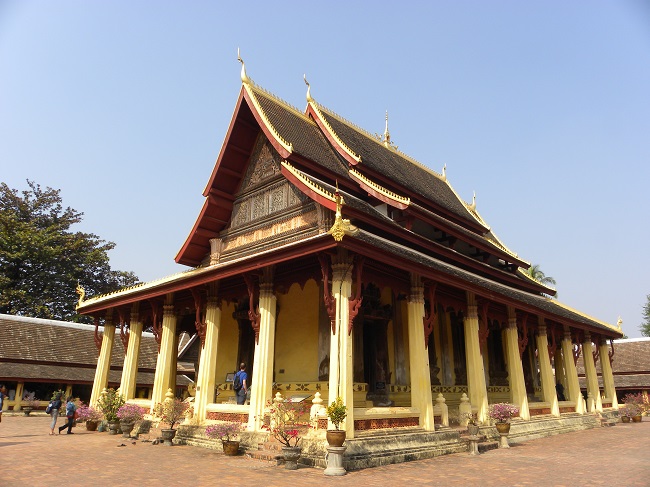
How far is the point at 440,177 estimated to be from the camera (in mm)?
24875

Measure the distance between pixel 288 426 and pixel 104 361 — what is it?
11655mm

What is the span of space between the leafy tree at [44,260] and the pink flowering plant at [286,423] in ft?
108

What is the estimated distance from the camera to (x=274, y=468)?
8781 millimetres

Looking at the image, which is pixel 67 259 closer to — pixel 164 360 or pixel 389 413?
pixel 164 360

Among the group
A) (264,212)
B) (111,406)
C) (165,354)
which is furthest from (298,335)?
(111,406)

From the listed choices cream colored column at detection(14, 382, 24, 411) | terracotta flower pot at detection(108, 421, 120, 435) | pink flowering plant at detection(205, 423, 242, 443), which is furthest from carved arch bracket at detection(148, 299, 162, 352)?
cream colored column at detection(14, 382, 24, 411)

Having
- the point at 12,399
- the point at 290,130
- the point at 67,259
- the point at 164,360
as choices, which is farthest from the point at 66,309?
the point at 290,130

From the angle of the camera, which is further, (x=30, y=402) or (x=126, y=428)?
(x=30, y=402)

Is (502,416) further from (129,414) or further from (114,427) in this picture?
(114,427)

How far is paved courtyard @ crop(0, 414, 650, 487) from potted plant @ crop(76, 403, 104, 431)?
302 centimetres

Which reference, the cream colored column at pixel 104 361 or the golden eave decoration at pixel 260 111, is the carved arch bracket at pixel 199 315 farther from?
the cream colored column at pixel 104 361

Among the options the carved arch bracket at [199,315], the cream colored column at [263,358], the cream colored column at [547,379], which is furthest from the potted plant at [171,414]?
the cream colored column at [547,379]

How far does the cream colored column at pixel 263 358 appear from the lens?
1076cm

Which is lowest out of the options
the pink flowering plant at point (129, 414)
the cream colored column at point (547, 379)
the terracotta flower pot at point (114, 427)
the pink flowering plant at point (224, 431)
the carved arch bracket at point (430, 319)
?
the terracotta flower pot at point (114, 427)
